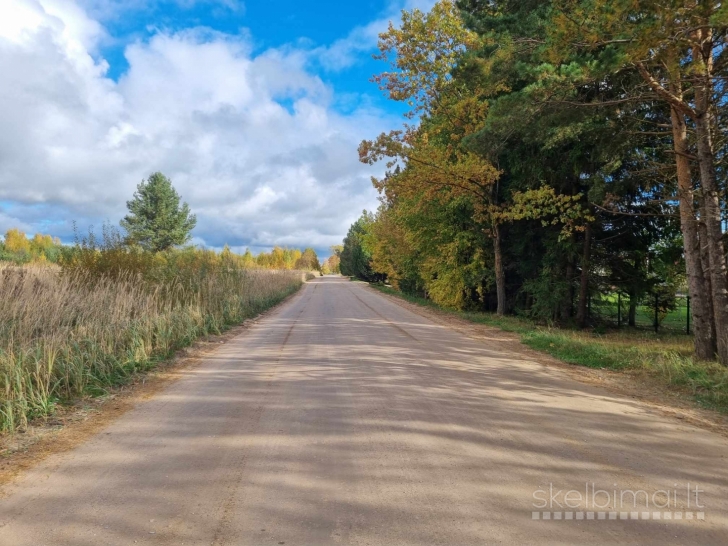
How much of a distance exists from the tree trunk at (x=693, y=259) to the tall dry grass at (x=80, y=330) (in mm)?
10322

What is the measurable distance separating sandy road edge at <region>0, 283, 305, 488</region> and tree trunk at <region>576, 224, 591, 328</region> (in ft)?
43.2

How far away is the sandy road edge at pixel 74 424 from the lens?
4.20 metres

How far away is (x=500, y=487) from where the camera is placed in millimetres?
3607

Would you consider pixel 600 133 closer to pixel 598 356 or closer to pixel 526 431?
pixel 598 356

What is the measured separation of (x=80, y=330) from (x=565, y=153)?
1391cm

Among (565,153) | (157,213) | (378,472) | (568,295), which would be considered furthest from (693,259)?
(157,213)

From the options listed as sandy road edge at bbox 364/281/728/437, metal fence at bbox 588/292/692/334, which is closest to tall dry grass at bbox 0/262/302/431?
sandy road edge at bbox 364/281/728/437

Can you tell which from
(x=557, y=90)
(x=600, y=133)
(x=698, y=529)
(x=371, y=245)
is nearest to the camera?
(x=698, y=529)

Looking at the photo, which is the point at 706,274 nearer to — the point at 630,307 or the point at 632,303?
the point at 632,303

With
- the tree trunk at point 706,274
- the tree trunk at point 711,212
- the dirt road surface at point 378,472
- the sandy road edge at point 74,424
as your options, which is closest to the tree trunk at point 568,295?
the tree trunk at point 706,274

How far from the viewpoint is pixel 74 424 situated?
17.1 ft

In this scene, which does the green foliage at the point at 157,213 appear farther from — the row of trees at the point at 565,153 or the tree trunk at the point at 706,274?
the tree trunk at the point at 706,274

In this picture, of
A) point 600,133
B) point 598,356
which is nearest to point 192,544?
point 598,356

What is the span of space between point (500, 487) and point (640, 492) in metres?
1.03
